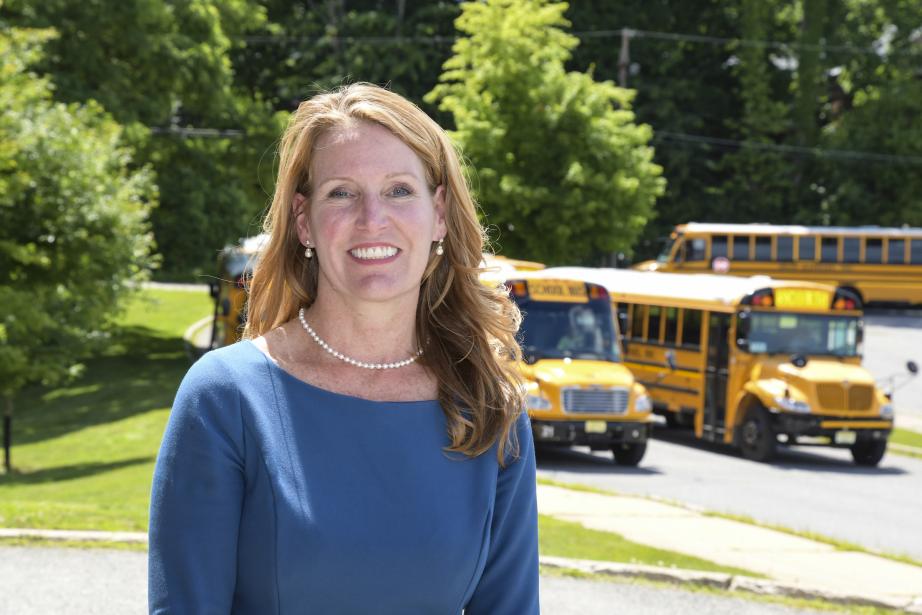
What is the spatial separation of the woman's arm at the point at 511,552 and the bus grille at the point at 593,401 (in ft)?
53.7

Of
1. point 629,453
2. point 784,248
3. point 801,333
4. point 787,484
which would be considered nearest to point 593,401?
point 629,453

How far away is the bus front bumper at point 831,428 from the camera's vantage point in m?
21.0

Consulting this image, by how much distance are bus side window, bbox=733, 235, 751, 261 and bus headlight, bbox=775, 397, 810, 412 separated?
90.0ft

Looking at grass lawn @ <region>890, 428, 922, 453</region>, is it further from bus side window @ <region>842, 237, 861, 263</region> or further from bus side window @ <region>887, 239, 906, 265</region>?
bus side window @ <region>887, 239, 906, 265</region>

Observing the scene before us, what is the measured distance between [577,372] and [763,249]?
98.8 ft

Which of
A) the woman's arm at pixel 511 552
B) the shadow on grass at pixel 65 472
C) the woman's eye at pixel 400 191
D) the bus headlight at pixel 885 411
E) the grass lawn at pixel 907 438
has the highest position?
the woman's eye at pixel 400 191

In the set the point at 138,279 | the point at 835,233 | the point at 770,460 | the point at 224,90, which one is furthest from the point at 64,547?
the point at 835,233

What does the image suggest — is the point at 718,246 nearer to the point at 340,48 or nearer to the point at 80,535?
the point at 340,48

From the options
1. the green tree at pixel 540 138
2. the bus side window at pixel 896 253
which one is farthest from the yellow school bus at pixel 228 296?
the bus side window at pixel 896 253

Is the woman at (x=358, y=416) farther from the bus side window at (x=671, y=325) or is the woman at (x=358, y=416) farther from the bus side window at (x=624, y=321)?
the bus side window at (x=624, y=321)

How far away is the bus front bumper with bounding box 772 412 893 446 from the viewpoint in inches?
826

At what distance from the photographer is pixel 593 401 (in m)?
19.6

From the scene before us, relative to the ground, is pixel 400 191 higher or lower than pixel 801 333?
higher

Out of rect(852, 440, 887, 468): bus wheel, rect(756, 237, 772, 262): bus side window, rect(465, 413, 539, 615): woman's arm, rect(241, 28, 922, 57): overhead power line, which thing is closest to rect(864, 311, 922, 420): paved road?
rect(756, 237, 772, 262): bus side window
